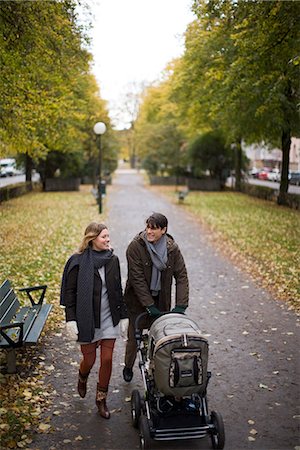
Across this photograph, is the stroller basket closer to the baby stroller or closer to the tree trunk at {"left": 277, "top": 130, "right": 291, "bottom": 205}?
the baby stroller

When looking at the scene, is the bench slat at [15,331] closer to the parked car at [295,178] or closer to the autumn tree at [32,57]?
the autumn tree at [32,57]

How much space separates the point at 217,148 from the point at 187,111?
10.3m

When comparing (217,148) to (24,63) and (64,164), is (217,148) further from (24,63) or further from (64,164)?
(24,63)

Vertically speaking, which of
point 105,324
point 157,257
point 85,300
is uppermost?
point 157,257

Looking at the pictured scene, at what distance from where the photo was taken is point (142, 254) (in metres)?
5.25

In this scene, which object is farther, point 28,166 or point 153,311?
point 28,166

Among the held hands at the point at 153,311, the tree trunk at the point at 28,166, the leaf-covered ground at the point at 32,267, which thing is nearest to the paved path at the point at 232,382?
the leaf-covered ground at the point at 32,267

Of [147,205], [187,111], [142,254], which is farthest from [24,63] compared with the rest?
[187,111]

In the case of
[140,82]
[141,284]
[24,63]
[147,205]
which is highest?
[140,82]

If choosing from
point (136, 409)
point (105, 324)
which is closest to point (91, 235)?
point (105, 324)

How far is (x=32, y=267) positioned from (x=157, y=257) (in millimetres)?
6644

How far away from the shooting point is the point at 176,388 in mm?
4148

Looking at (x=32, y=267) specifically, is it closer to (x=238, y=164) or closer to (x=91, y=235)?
(x=91, y=235)

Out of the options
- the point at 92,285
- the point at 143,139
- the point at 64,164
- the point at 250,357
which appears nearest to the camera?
the point at 92,285
